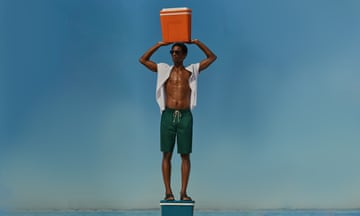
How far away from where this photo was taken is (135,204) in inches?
228

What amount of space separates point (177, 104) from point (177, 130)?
0.19m

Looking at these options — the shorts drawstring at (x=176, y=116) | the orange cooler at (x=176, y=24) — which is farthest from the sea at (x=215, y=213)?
the orange cooler at (x=176, y=24)

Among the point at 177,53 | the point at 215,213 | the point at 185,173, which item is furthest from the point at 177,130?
the point at 215,213

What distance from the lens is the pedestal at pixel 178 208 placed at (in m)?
4.68

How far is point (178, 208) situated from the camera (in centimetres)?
468

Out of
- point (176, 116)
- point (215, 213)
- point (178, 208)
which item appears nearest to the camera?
point (178, 208)

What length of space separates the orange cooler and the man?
0.22 feet

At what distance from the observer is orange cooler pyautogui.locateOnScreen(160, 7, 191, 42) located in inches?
186

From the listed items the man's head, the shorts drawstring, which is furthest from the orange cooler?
the shorts drawstring

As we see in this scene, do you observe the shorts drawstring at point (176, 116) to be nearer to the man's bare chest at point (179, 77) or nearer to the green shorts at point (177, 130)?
the green shorts at point (177, 130)

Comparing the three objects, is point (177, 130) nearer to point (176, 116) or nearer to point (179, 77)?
point (176, 116)

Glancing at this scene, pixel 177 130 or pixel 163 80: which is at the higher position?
pixel 163 80

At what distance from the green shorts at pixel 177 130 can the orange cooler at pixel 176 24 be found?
0.52 metres

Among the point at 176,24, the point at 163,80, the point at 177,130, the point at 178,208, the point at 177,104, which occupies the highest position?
the point at 176,24
